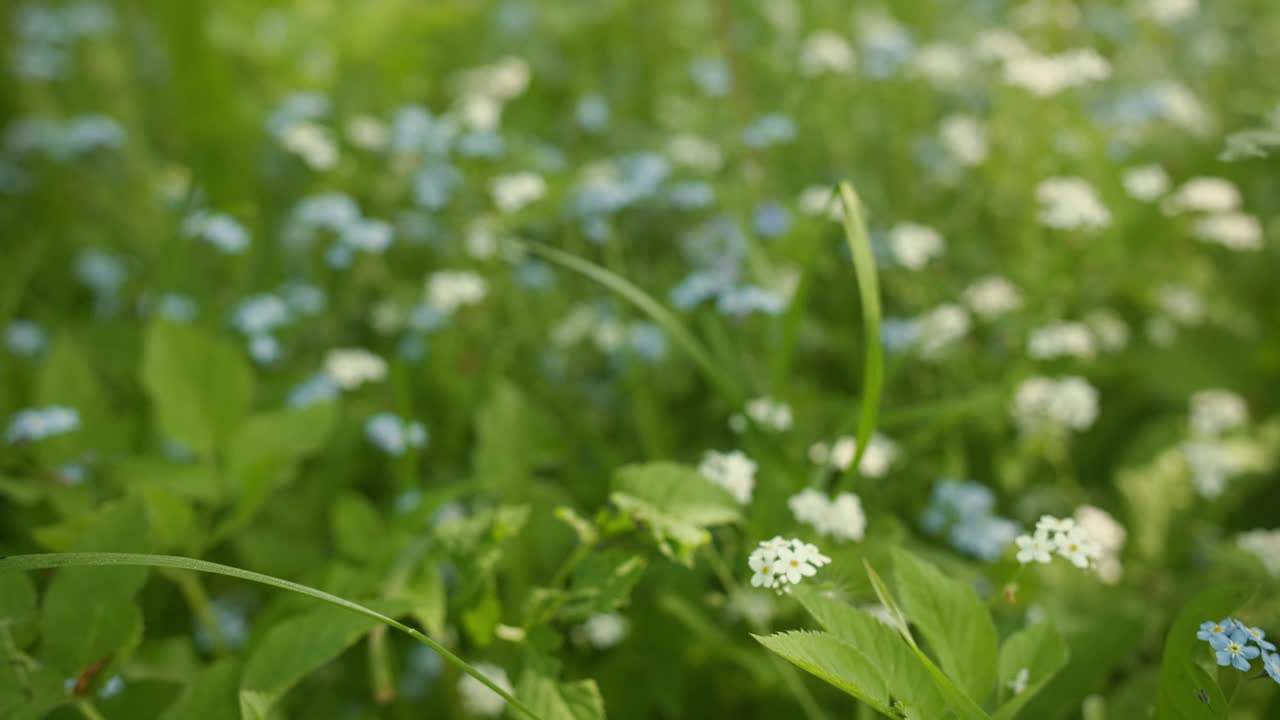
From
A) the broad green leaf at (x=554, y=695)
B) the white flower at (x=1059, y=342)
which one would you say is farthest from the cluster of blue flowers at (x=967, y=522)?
the broad green leaf at (x=554, y=695)

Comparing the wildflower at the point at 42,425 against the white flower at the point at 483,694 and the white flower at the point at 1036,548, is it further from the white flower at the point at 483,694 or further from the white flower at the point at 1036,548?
the white flower at the point at 1036,548

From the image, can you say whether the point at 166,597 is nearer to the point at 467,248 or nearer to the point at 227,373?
the point at 227,373

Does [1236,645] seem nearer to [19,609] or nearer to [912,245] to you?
[912,245]

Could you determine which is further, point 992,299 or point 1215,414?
point 992,299

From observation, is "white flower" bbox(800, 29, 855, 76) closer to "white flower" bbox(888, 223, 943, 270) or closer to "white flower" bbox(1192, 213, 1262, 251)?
"white flower" bbox(888, 223, 943, 270)

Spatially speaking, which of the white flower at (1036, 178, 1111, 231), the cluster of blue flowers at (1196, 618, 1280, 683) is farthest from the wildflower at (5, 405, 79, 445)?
the white flower at (1036, 178, 1111, 231)

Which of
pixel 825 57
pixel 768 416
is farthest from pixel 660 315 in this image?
pixel 825 57
